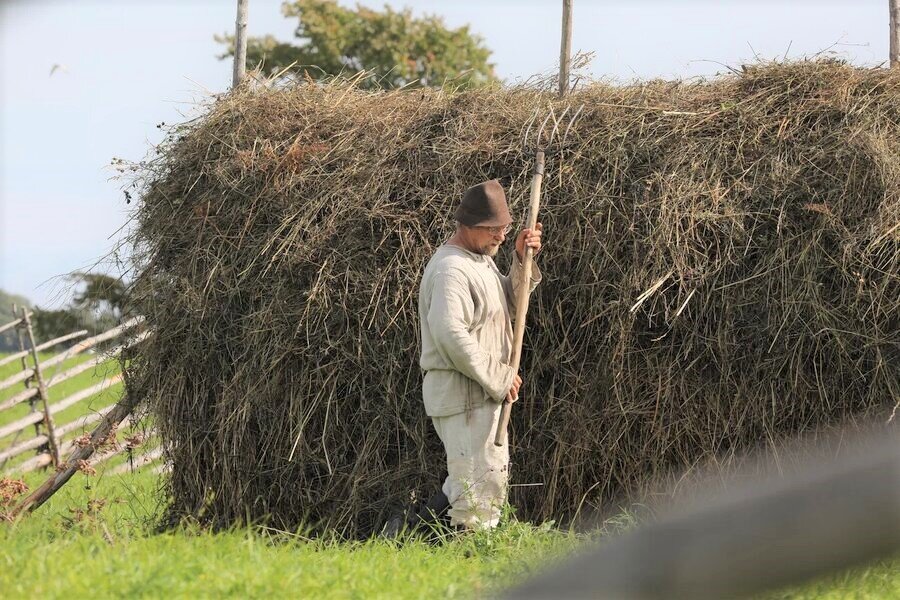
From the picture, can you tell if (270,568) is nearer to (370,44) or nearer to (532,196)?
(532,196)

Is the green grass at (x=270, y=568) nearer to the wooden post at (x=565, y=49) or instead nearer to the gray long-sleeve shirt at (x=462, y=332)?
the gray long-sleeve shirt at (x=462, y=332)

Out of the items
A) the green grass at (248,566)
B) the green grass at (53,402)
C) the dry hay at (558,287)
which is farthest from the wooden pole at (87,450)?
the green grass at (53,402)

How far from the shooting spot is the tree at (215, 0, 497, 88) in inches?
1120

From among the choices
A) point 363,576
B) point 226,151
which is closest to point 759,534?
point 363,576

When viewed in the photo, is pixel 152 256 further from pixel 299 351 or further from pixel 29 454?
pixel 29 454

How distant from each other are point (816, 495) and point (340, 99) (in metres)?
6.52

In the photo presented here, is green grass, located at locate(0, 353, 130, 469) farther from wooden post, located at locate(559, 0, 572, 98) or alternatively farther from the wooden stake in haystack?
the wooden stake in haystack

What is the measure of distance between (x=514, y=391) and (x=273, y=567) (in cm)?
212

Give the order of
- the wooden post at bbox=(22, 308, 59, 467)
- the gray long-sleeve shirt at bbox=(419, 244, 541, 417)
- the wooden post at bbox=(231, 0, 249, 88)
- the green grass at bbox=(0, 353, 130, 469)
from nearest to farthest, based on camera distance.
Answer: the gray long-sleeve shirt at bbox=(419, 244, 541, 417) < the wooden post at bbox=(231, 0, 249, 88) < the wooden post at bbox=(22, 308, 59, 467) < the green grass at bbox=(0, 353, 130, 469)

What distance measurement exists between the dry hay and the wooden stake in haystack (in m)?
0.15

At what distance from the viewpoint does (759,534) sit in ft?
4.11

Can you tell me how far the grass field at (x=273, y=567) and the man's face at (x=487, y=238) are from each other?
152cm

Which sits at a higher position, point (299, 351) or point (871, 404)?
point (299, 351)

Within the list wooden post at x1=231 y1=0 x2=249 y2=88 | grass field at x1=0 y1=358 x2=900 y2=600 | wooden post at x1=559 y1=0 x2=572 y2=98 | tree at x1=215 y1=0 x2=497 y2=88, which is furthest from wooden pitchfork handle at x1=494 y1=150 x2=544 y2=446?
tree at x1=215 y1=0 x2=497 y2=88
